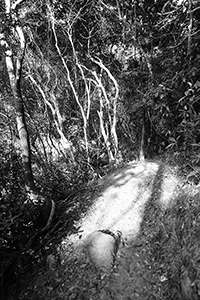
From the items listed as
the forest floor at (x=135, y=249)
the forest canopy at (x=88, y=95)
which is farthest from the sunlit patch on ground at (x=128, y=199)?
the forest canopy at (x=88, y=95)

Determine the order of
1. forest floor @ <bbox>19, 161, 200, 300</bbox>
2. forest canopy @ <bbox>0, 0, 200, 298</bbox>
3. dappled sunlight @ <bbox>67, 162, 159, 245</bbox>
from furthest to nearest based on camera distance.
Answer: forest canopy @ <bbox>0, 0, 200, 298</bbox>, dappled sunlight @ <bbox>67, 162, 159, 245</bbox>, forest floor @ <bbox>19, 161, 200, 300</bbox>

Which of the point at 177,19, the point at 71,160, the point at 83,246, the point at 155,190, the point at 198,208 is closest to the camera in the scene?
the point at 198,208

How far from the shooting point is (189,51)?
291cm

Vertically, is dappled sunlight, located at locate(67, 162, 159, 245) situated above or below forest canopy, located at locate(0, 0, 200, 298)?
below

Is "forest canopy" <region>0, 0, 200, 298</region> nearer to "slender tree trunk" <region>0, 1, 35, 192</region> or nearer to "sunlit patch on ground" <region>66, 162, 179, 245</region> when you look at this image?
"slender tree trunk" <region>0, 1, 35, 192</region>

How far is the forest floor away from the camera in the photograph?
2006 millimetres

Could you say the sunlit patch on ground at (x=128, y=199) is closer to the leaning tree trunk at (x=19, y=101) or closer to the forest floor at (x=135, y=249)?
the forest floor at (x=135, y=249)

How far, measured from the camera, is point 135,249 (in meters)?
2.43

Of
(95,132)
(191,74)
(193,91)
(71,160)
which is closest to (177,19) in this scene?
(191,74)

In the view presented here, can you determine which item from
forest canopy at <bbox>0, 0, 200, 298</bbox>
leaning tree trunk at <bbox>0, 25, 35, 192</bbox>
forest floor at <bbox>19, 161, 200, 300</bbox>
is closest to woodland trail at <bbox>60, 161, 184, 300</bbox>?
forest floor at <bbox>19, 161, 200, 300</bbox>

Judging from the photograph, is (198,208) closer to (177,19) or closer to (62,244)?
(62,244)

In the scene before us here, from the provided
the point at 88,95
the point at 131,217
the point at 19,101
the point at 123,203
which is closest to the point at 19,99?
the point at 19,101

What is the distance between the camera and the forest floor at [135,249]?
6.58 feet

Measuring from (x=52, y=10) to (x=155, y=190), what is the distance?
4786 mm
